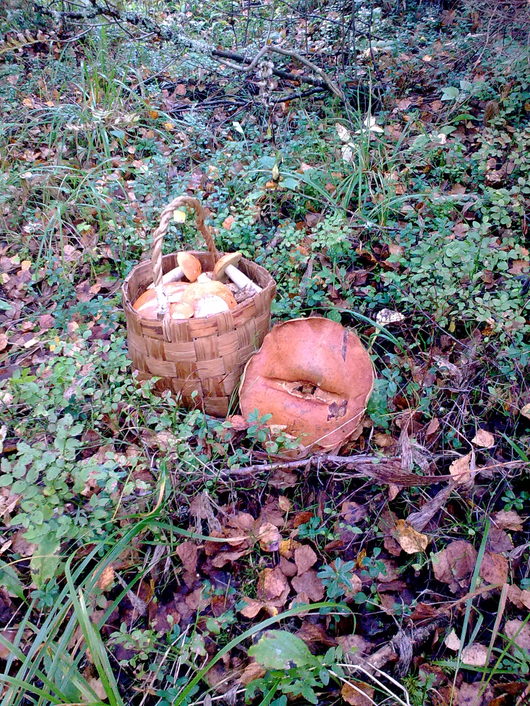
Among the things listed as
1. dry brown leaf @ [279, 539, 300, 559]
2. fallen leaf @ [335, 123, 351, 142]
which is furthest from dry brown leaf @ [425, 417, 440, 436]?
fallen leaf @ [335, 123, 351, 142]

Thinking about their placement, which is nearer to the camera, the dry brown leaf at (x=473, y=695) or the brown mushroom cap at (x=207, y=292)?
the dry brown leaf at (x=473, y=695)

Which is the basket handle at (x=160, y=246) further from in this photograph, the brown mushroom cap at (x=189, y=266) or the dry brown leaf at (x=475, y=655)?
the dry brown leaf at (x=475, y=655)

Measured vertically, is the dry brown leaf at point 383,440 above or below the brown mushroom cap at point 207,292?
below

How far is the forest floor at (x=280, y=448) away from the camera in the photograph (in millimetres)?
1269

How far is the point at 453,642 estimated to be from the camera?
1276mm

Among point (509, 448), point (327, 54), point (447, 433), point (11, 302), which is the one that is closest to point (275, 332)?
point (447, 433)

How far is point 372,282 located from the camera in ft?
7.42

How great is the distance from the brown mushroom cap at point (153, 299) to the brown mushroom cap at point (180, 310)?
38mm

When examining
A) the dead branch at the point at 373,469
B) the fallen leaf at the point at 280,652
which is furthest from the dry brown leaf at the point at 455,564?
the fallen leaf at the point at 280,652

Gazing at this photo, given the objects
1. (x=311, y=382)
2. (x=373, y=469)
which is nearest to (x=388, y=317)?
(x=311, y=382)

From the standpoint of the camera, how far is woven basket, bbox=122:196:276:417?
164cm

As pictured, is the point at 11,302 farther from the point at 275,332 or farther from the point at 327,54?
the point at 327,54

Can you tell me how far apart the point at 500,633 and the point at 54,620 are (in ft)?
3.67

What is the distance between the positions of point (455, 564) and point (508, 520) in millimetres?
221
